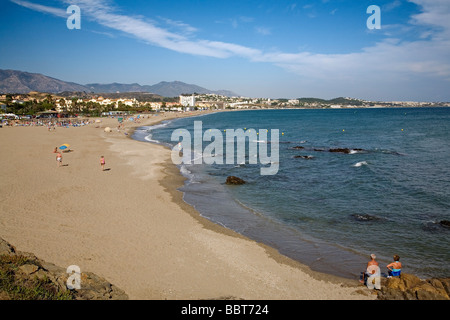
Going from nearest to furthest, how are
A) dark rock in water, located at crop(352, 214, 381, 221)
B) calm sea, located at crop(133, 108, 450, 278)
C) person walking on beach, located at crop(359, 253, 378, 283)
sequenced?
person walking on beach, located at crop(359, 253, 378, 283)
calm sea, located at crop(133, 108, 450, 278)
dark rock in water, located at crop(352, 214, 381, 221)

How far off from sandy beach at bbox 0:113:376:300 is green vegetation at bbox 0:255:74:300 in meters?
2.06

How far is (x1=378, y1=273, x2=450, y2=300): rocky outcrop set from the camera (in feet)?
24.8

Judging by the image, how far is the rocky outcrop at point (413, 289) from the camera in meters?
7.56

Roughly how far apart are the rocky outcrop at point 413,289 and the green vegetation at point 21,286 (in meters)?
8.39

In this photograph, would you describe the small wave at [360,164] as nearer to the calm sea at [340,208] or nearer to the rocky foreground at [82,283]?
the calm sea at [340,208]

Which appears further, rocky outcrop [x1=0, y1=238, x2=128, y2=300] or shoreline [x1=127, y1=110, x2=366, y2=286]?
shoreline [x1=127, y1=110, x2=366, y2=286]

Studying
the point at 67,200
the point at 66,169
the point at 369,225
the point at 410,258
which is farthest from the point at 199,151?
the point at 410,258

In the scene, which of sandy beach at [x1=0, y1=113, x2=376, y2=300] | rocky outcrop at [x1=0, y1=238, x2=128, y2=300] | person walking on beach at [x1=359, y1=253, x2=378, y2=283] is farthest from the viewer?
person walking on beach at [x1=359, y1=253, x2=378, y2=283]

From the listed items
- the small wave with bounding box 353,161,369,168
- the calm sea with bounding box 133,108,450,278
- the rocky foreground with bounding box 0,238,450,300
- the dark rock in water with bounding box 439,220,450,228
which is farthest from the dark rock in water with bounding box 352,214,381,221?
the small wave with bounding box 353,161,369,168

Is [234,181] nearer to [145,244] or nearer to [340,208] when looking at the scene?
[340,208]

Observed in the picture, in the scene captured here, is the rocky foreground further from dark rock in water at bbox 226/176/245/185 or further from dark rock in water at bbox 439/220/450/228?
dark rock in water at bbox 226/176/245/185

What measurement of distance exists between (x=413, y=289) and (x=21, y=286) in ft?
31.9

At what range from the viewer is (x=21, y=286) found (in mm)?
6465

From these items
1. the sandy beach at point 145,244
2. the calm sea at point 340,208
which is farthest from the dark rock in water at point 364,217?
the sandy beach at point 145,244
